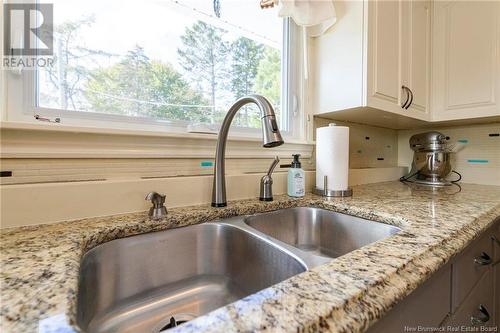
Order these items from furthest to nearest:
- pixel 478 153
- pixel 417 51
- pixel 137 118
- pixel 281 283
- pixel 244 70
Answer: pixel 478 153 < pixel 417 51 < pixel 244 70 < pixel 137 118 < pixel 281 283

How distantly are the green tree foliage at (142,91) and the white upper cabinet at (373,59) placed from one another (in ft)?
2.23

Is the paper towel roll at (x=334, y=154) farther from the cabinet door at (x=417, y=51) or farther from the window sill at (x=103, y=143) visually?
the cabinet door at (x=417, y=51)

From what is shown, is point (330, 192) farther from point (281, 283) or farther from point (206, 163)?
point (281, 283)

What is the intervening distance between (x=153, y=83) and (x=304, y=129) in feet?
2.53

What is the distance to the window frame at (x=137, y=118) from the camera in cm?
62

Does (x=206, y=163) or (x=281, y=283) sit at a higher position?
(x=206, y=163)

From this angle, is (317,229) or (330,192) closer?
(317,229)

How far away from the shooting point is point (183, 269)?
25.5 inches

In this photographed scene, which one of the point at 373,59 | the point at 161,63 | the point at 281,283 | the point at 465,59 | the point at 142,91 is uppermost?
the point at 465,59

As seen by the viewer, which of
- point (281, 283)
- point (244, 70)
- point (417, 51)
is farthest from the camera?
point (417, 51)

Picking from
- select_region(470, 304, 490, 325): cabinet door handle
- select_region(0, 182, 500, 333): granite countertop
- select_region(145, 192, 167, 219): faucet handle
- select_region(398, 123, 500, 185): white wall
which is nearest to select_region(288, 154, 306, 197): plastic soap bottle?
select_region(0, 182, 500, 333): granite countertop

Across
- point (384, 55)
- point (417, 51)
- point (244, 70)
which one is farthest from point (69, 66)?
point (417, 51)

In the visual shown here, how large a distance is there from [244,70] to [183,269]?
89 cm

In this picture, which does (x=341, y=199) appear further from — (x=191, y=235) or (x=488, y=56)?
(x=488, y=56)
